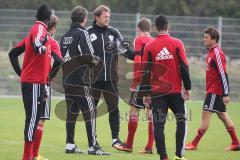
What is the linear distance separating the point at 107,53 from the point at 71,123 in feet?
4.45

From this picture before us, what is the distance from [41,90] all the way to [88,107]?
5.68 ft

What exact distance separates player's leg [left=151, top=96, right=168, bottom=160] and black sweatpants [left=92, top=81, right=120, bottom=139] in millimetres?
2029

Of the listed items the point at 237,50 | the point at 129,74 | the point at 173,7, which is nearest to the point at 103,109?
the point at 129,74

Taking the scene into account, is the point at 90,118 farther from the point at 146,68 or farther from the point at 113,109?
the point at 146,68

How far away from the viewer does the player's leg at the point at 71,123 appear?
13.2 meters

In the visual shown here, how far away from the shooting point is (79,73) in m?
13.1

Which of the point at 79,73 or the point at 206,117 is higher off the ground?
the point at 79,73

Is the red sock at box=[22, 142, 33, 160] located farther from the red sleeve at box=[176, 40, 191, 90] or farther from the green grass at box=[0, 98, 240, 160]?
the red sleeve at box=[176, 40, 191, 90]

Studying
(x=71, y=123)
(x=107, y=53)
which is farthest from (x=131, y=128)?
(x=107, y=53)

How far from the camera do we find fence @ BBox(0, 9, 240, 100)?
2861cm

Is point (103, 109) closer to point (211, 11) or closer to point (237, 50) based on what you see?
point (237, 50)

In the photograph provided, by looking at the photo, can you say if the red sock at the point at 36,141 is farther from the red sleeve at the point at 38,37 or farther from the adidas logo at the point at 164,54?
the adidas logo at the point at 164,54

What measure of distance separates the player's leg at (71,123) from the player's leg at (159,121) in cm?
184

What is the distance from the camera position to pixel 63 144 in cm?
1458
